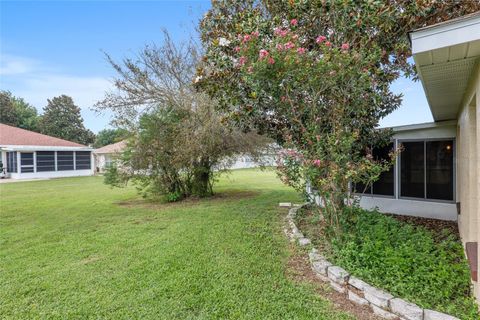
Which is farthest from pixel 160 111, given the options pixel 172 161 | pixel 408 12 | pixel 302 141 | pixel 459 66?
pixel 459 66

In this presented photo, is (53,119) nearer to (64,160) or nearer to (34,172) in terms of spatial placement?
(64,160)

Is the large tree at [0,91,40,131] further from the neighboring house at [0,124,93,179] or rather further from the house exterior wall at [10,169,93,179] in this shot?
the house exterior wall at [10,169,93,179]

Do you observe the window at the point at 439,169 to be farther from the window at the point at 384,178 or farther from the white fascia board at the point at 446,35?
the white fascia board at the point at 446,35

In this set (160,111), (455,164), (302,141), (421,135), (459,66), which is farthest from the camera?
(160,111)

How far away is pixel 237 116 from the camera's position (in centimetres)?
667

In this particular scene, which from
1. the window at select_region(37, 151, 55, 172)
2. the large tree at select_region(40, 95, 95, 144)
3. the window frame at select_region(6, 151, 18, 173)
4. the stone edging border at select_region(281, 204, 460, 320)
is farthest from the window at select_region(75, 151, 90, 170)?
the stone edging border at select_region(281, 204, 460, 320)

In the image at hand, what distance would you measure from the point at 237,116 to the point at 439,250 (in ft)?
14.7

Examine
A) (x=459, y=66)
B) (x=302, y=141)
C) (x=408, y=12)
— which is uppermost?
(x=408, y=12)

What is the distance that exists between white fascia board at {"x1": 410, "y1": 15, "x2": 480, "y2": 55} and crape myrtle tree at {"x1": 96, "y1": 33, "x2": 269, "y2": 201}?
6837mm

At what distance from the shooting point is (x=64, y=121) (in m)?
41.4

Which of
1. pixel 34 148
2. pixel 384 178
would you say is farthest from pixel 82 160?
pixel 384 178

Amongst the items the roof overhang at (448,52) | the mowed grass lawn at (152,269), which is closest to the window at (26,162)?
the mowed grass lawn at (152,269)

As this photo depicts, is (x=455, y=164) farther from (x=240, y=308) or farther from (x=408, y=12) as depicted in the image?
(x=240, y=308)

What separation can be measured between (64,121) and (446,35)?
47.2 m
